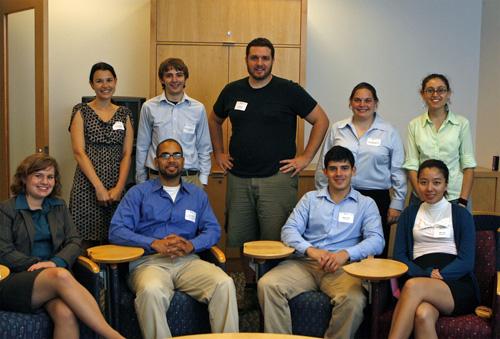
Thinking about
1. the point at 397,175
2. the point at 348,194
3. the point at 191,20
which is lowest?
the point at 348,194

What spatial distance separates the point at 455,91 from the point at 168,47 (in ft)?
9.12

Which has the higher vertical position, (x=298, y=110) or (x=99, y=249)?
(x=298, y=110)

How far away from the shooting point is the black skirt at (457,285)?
120 inches

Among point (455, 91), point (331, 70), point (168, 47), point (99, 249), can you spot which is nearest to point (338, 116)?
point (331, 70)

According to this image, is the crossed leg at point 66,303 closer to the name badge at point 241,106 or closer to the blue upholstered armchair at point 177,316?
the blue upholstered armchair at point 177,316

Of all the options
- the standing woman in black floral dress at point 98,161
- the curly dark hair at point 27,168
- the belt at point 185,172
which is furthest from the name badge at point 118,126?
the curly dark hair at point 27,168

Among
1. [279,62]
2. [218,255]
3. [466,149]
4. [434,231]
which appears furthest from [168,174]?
[279,62]

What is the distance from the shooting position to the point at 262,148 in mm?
3883

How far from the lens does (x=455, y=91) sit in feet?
19.2

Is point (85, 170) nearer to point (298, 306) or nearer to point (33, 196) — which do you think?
point (33, 196)

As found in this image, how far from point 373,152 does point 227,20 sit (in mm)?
1994

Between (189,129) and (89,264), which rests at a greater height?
(189,129)

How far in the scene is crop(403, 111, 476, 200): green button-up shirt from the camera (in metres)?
3.72

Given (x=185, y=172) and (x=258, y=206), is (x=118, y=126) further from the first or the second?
(x=258, y=206)
